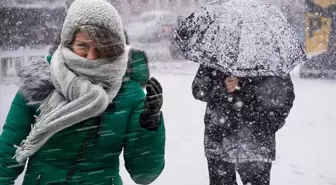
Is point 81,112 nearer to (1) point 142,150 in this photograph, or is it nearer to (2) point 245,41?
(1) point 142,150

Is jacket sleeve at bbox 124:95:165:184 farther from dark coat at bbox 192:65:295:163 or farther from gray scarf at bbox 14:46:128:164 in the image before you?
dark coat at bbox 192:65:295:163

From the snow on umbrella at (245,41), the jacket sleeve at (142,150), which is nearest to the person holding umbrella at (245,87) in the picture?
the snow on umbrella at (245,41)

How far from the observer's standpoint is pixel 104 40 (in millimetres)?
1593

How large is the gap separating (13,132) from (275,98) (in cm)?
157

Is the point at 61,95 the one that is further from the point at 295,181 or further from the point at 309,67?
the point at 309,67

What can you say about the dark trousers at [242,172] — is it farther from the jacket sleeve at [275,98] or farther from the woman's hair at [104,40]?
the woman's hair at [104,40]

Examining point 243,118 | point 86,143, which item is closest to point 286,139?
point 243,118

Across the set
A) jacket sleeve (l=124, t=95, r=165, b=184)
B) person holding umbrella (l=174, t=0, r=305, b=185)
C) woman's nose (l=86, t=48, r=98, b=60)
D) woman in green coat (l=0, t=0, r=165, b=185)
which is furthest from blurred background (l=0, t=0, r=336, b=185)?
woman's nose (l=86, t=48, r=98, b=60)

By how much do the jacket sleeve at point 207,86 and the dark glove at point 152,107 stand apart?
128 cm

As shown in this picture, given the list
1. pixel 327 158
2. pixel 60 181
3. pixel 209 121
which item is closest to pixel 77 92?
pixel 60 181

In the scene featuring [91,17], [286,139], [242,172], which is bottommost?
[286,139]

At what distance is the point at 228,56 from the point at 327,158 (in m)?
2.74

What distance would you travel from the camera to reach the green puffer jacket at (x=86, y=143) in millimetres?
1629

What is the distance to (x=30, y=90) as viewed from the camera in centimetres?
162
